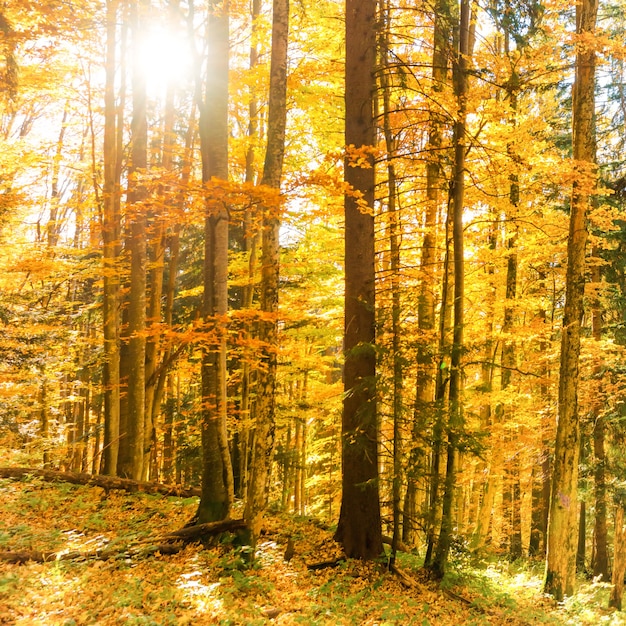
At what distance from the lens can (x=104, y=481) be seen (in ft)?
34.2

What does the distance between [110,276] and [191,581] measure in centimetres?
768

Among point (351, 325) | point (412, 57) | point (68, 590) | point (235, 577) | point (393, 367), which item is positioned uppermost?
point (412, 57)

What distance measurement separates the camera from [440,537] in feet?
25.0

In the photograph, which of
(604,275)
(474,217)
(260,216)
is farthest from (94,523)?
(604,275)

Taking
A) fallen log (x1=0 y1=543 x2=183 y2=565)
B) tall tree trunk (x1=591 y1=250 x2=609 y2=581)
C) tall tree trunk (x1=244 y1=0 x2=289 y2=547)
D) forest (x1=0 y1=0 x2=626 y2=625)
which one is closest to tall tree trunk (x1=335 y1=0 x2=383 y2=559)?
forest (x1=0 y1=0 x2=626 y2=625)

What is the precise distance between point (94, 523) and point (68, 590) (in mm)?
3411

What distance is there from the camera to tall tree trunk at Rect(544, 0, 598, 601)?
9.43 metres

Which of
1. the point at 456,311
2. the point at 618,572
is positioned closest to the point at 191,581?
the point at 456,311

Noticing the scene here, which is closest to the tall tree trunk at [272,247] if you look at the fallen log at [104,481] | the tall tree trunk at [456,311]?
the tall tree trunk at [456,311]

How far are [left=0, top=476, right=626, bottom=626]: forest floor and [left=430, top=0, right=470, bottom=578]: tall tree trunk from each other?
0.74 m

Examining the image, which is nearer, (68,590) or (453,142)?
(68,590)

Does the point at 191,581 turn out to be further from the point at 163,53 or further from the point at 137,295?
the point at 163,53

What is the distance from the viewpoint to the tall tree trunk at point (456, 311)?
730cm

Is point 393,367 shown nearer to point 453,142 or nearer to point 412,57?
point 453,142
